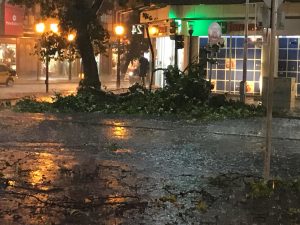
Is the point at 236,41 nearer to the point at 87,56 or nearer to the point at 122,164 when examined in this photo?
the point at 87,56

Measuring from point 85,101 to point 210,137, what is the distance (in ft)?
24.4

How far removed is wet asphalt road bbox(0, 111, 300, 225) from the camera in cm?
681

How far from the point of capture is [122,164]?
993 cm

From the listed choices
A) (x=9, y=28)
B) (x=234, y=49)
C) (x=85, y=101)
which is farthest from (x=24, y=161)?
(x=9, y=28)

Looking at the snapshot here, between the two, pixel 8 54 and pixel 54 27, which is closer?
pixel 54 27

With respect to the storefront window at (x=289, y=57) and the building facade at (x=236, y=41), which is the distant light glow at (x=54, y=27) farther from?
the storefront window at (x=289, y=57)

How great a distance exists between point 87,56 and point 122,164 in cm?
1364

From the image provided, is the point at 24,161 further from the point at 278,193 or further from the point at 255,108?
the point at 255,108

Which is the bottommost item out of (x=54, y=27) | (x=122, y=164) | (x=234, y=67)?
(x=122, y=164)

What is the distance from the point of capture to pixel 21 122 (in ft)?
52.7

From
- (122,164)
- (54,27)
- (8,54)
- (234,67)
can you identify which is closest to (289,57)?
(234,67)

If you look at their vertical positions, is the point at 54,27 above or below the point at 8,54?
above

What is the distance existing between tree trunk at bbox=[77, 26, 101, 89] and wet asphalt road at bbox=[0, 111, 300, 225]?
599 centimetres

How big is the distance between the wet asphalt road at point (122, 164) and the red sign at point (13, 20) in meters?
33.0
